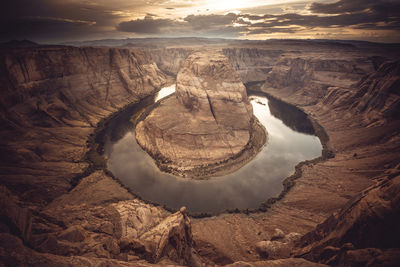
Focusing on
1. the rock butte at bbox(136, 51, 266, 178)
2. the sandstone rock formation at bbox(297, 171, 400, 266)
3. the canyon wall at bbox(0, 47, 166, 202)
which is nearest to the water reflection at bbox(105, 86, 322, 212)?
the rock butte at bbox(136, 51, 266, 178)

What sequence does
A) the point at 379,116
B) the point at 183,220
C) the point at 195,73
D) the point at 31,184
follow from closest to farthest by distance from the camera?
the point at 183,220 → the point at 31,184 → the point at 379,116 → the point at 195,73

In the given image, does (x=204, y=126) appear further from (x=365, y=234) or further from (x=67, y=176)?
(x=365, y=234)

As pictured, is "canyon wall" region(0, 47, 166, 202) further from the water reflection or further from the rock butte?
the rock butte

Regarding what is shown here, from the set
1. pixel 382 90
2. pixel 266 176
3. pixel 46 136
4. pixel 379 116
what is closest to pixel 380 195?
pixel 266 176

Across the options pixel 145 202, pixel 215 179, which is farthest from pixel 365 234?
pixel 145 202

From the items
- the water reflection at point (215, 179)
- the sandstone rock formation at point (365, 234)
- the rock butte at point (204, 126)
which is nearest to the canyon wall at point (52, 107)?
the water reflection at point (215, 179)

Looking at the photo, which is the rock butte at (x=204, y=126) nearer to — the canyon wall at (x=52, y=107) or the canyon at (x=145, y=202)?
the canyon at (x=145, y=202)

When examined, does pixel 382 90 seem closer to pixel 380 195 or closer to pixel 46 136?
pixel 380 195
